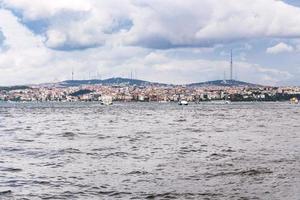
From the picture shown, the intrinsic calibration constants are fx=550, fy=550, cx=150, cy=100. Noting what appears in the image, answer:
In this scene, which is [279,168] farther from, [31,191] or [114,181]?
[31,191]

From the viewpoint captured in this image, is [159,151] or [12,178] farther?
[159,151]

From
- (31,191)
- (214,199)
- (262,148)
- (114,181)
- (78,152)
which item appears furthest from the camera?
(262,148)

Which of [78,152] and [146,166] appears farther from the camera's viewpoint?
[78,152]

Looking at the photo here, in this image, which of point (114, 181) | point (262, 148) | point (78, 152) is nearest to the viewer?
point (114, 181)

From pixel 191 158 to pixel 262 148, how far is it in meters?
7.89

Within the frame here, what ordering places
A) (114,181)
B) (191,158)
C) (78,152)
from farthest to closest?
(78,152) → (191,158) → (114,181)

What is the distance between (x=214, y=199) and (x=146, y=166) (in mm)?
8622

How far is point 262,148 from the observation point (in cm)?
3594

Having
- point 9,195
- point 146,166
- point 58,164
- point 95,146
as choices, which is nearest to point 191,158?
point 146,166

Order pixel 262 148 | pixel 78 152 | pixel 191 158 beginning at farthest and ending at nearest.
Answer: pixel 262 148, pixel 78 152, pixel 191 158

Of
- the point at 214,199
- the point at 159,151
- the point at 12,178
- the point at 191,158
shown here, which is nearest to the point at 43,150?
the point at 159,151

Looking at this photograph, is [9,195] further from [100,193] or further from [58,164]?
[58,164]

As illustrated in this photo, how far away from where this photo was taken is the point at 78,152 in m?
33.4

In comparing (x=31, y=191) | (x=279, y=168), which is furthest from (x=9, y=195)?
(x=279, y=168)
